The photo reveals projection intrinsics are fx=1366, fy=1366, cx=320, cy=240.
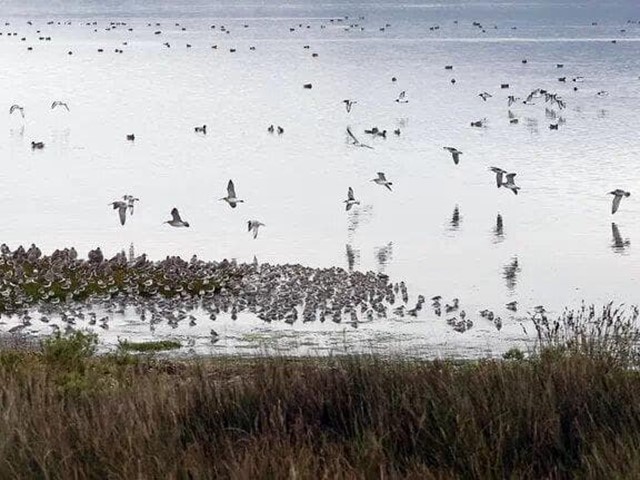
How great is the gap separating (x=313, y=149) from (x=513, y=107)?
17422mm

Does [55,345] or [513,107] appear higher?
[513,107]

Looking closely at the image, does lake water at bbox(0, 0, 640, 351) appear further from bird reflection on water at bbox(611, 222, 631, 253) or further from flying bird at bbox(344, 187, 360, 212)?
flying bird at bbox(344, 187, 360, 212)

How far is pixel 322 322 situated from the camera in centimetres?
2278

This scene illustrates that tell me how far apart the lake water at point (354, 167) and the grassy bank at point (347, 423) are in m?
5.97

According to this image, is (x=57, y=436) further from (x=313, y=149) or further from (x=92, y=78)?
(x=92, y=78)

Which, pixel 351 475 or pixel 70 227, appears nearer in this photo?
pixel 351 475

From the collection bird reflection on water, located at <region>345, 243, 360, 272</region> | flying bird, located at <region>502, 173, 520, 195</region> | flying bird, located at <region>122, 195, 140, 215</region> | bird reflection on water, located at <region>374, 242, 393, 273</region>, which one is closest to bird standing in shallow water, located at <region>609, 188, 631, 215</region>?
flying bird, located at <region>502, 173, 520, 195</region>

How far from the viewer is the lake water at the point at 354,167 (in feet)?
97.9

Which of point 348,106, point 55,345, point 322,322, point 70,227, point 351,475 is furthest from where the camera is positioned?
point 348,106

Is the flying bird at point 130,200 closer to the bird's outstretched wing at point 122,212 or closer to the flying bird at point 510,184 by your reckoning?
the bird's outstretched wing at point 122,212

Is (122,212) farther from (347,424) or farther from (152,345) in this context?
(347,424)

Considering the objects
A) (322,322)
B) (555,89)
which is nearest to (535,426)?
(322,322)

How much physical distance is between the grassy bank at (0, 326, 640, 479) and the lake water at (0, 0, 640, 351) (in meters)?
5.97

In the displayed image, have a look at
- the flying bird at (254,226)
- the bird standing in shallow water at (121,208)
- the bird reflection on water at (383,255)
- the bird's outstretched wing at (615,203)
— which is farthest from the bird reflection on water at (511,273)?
the bird standing in shallow water at (121,208)
